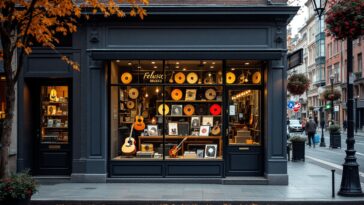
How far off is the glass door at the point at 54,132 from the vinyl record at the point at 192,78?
380cm

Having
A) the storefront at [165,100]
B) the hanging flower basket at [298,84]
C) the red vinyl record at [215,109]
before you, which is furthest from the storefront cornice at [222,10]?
the hanging flower basket at [298,84]

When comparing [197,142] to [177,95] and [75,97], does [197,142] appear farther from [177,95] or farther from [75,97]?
[75,97]

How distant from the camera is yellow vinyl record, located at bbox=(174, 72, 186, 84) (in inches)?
590

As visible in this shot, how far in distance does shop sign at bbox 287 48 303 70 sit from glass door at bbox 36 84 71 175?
6.87 metres

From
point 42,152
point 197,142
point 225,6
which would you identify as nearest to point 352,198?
point 197,142

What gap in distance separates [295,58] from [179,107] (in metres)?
3.79

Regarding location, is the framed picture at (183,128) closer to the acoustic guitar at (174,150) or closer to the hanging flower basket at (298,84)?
the acoustic guitar at (174,150)

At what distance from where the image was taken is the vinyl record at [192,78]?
15031 mm

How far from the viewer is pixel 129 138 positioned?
49.5 feet

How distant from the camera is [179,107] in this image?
15.1 meters

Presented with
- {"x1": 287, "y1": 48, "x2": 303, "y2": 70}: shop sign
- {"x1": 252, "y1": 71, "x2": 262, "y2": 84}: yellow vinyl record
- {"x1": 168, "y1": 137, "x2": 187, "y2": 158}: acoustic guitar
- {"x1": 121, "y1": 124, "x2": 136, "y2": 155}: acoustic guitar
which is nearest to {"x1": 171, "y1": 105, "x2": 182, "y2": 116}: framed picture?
{"x1": 168, "y1": 137, "x2": 187, "y2": 158}: acoustic guitar

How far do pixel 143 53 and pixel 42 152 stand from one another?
449 cm

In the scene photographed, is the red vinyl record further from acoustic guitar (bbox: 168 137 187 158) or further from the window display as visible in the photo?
the window display

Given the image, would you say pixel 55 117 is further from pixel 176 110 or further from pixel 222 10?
pixel 222 10
